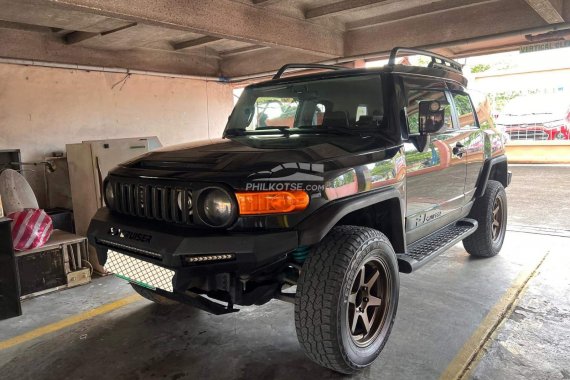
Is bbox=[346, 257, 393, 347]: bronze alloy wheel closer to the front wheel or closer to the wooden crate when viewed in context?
the front wheel

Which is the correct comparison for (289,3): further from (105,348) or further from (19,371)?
(19,371)

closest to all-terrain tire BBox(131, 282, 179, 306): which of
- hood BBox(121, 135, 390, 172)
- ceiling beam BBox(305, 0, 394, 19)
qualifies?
hood BBox(121, 135, 390, 172)

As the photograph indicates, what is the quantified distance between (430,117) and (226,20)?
2746 mm

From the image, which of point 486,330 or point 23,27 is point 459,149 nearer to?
point 486,330

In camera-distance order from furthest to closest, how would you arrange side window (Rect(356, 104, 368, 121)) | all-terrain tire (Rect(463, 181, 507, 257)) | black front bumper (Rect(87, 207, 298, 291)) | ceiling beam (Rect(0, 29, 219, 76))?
ceiling beam (Rect(0, 29, 219, 76)), all-terrain tire (Rect(463, 181, 507, 257)), side window (Rect(356, 104, 368, 121)), black front bumper (Rect(87, 207, 298, 291))

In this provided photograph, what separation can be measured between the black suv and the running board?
0.05 ft

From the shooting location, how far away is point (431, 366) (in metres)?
2.66

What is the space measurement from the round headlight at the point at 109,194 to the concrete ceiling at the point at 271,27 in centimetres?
170

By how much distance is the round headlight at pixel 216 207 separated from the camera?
2279 millimetres

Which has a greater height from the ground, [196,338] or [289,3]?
[289,3]

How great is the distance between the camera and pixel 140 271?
2.48 m

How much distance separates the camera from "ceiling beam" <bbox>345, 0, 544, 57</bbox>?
5.46m

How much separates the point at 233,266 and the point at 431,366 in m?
1.40

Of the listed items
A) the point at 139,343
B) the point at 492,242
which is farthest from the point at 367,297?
the point at 492,242
